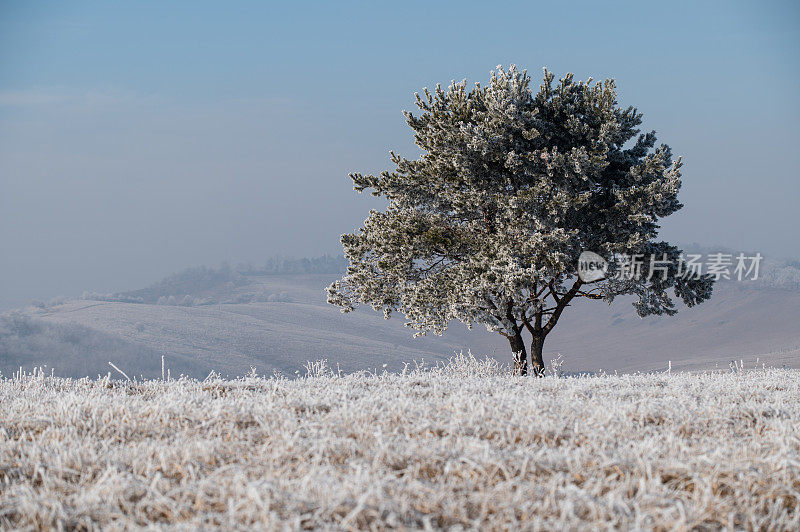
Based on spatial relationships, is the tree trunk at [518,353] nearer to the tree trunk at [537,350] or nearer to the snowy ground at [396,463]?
the tree trunk at [537,350]

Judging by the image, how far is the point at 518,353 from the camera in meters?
18.2

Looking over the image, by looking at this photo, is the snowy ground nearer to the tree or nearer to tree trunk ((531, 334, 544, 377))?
the tree

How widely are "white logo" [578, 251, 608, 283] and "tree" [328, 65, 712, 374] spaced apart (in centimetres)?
19

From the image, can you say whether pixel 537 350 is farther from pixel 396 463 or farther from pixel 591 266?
pixel 396 463

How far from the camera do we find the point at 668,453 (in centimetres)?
480

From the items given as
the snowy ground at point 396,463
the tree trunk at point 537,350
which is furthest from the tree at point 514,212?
the snowy ground at point 396,463

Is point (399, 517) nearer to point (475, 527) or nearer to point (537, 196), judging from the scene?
point (475, 527)

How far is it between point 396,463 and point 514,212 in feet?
39.5

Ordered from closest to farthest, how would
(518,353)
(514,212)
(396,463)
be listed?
(396,463) < (514,212) < (518,353)

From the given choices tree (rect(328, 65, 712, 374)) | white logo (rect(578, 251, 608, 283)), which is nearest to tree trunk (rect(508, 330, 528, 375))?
tree (rect(328, 65, 712, 374))

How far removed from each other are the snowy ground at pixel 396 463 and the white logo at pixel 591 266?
941cm

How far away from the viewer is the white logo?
1639 centimetres

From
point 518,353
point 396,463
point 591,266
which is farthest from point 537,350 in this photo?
point 396,463

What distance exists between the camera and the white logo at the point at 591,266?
16.4 m
